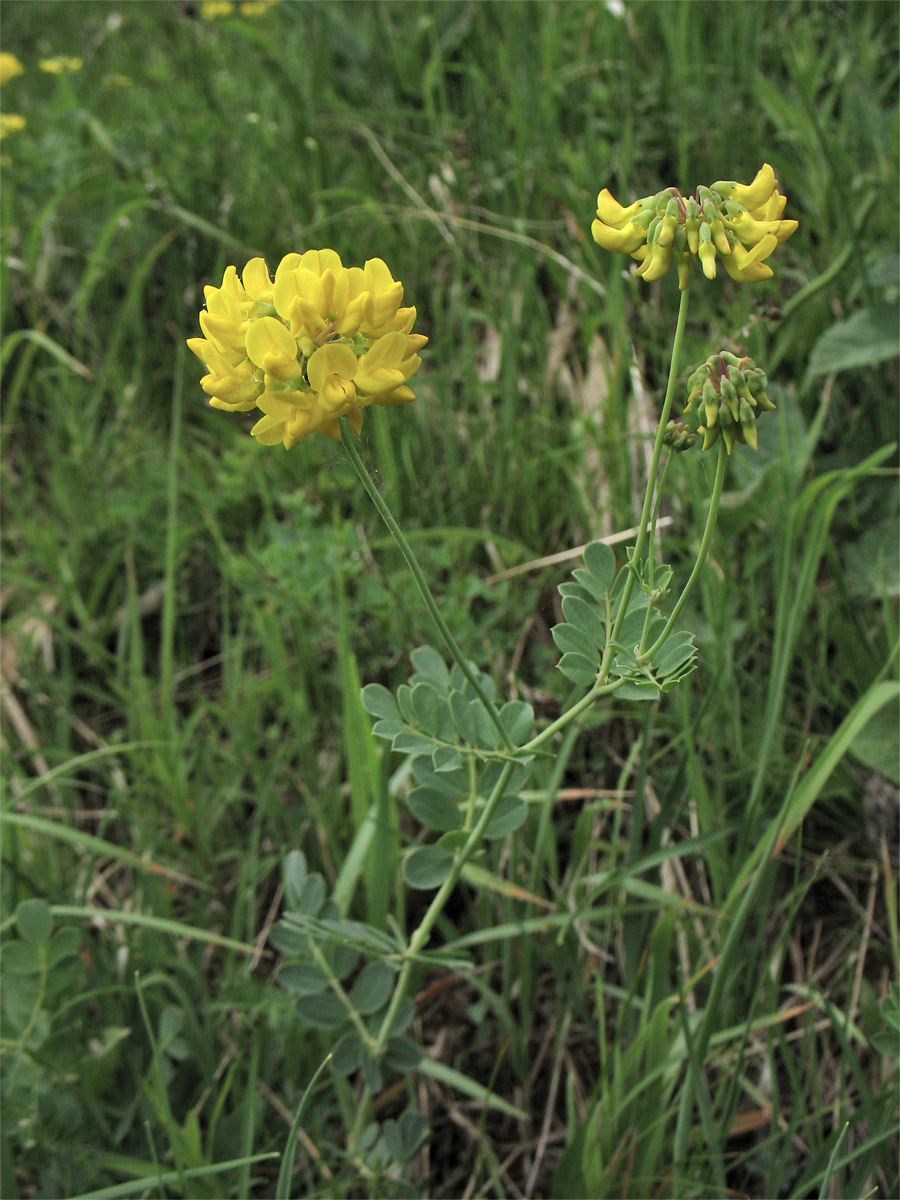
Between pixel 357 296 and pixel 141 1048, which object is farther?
pixel 141 1048

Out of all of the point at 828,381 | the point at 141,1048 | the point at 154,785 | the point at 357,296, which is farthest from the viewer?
the point at 828,381

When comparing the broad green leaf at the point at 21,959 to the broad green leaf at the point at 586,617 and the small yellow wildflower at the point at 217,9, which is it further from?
the small yellow wildflower at the point at 217,9

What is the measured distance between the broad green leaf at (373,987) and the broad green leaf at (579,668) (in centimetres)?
56

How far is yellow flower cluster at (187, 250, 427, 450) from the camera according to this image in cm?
94

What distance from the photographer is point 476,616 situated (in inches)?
83.0

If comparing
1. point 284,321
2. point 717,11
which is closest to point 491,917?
point 284,321

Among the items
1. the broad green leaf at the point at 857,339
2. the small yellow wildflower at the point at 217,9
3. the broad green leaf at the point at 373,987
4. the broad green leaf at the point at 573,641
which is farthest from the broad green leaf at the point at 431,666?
the small yellow wildflower at the point at 217,9

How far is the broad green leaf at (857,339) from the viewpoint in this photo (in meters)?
1.92

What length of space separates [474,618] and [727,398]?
1194 millimetres

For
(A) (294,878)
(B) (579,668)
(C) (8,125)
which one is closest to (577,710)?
(B) (579,668)

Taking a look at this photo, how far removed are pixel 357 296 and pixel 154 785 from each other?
1296 millimetres

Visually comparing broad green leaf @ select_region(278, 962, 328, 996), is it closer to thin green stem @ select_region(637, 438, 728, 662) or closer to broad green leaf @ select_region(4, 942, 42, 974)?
broad green leaf @ select_region(4, 942, 42, 974)

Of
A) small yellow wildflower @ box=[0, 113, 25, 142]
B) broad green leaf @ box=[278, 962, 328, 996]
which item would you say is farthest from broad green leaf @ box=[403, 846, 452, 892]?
small yellow wildflower @ box=[0, 113, 25, 142]

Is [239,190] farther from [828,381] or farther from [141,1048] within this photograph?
[141,1048]
